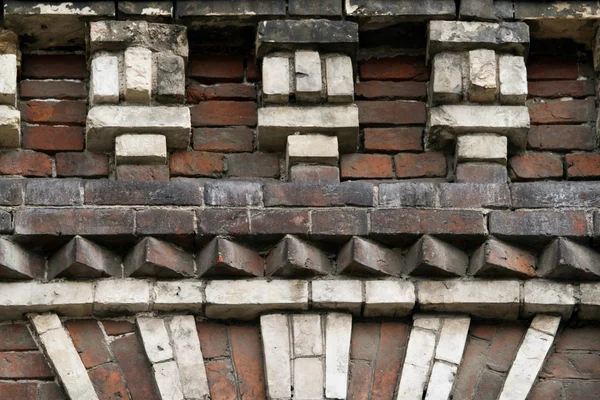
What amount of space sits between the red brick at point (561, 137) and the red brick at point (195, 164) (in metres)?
1.17

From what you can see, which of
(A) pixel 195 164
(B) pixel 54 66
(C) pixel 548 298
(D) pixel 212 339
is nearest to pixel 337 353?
(D) pixel 212 339

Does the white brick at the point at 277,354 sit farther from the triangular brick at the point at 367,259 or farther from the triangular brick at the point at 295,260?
the triangular brick at the point at 367,259

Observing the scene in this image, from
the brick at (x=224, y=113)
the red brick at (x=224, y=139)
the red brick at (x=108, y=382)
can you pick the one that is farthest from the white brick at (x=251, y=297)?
the brick at (x=224, y=113)

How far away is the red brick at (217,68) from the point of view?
6422 mm

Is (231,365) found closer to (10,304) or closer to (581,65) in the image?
(10,304)

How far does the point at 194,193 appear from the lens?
236 inches

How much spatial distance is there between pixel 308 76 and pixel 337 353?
108cm

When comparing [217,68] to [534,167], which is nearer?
[534,167]

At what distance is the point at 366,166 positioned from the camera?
625cm

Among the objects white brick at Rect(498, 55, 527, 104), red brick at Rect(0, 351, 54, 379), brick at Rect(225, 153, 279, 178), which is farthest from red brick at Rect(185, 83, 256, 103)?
red brick at Rect(0, 351, 54, 379)

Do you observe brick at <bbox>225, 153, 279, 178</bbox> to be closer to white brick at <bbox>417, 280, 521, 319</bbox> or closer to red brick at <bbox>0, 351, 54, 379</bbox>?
white brick at <bbox>417, 280, 521, 319</bbox>

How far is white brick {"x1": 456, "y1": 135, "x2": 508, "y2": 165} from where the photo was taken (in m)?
6.18

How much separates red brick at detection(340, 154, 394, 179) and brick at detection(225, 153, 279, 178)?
0.84 ft

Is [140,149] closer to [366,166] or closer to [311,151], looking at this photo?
[311,151]
